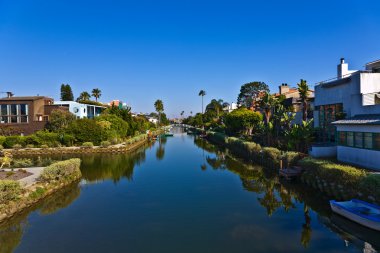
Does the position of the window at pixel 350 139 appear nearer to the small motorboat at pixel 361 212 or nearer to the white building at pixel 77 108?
the small motorboat at pixel 361 212

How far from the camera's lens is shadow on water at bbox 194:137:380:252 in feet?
52.2

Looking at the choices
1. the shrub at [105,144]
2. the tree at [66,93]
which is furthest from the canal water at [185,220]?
the tree at [66,93]

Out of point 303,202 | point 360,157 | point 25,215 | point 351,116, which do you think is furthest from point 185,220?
point 351,116

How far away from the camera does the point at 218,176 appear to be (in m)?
35.2

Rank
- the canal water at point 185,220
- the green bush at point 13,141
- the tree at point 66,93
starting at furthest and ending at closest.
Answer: the tree at point 66,93 < the green bush at point 13,141 < the canal water at point 185,220

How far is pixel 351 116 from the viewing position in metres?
31.0

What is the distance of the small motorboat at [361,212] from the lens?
16.0 m

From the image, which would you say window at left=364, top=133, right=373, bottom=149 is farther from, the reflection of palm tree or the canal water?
the reflection of palm tree

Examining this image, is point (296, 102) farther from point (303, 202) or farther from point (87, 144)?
point (87, 144)

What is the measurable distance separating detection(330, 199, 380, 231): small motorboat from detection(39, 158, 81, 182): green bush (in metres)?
24.4

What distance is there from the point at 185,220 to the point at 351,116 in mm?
22697

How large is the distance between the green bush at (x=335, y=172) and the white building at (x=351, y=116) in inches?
128

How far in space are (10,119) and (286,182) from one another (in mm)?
64877

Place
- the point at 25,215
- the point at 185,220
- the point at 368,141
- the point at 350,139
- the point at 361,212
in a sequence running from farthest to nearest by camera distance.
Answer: the point at 350,139 → the point at 368,141 → the point at 25,215 → the point at 185,220 → the point at 361,212
